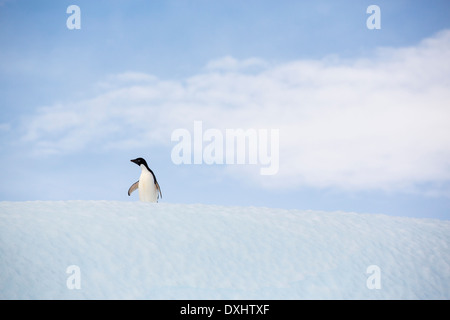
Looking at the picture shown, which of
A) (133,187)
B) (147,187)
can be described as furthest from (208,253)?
(133,187)

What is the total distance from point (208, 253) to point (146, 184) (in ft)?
8.58

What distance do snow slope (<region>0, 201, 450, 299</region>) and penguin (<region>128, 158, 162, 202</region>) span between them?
119cm

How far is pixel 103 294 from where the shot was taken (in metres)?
5.25

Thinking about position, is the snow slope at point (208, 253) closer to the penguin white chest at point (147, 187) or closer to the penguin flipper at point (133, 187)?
the penguin white chest at point (147, 187)

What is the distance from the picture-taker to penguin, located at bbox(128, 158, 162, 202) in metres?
Answer: 8.34

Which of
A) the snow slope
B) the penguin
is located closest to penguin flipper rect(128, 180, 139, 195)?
the penguin

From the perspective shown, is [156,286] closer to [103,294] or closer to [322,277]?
[103,294]

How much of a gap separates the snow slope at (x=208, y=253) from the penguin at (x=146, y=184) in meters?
→ 1.19

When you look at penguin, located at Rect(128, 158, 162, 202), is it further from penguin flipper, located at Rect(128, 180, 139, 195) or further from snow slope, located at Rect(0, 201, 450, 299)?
snow slope, located at Rect(0, 201, 450, 299)

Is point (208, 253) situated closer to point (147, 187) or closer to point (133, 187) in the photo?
point (147, 187)

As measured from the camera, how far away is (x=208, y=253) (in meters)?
6.07

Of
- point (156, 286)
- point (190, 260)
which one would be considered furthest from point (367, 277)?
point (156, 286)
